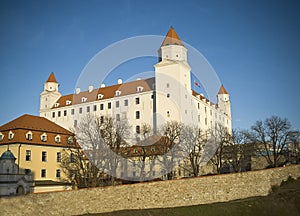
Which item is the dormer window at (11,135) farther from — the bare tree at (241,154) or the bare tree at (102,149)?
the bare tree at (241,154)

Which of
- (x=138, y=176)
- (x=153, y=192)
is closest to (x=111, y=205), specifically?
(x=153, y=192)

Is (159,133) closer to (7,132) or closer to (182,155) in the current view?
(182,155)

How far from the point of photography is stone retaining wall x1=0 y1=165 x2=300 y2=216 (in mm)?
24141

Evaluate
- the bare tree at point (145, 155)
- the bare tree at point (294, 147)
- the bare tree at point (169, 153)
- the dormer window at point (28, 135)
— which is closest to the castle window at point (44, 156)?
the dormer window at point (28, 135)

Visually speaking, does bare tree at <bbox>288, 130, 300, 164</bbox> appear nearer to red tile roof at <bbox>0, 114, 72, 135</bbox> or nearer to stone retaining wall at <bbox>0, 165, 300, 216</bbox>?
stone retaining wall at <bbox>0, 165, 300, 216</bbox>

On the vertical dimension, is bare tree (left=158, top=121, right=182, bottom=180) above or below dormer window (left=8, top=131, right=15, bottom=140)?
below

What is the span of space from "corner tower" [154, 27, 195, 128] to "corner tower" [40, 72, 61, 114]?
2747cm

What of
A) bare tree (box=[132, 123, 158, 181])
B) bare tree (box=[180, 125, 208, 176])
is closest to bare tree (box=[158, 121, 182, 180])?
bare tree (box=[180, 125, 208, 176])

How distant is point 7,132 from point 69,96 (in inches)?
1368

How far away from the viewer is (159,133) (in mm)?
48406

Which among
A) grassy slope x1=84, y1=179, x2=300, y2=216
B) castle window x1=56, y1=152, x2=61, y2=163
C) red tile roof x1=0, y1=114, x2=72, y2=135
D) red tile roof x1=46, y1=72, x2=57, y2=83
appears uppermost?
red tile roof x1=46, y1=72, x2=57, y2=83

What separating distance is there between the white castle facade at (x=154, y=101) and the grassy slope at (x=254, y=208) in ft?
114

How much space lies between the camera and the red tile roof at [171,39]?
59688mm

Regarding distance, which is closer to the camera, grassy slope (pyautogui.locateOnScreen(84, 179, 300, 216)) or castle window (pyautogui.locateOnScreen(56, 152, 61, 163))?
grassy slope (pyautogui.locateOnScreen(84, 179, 300, 216))
